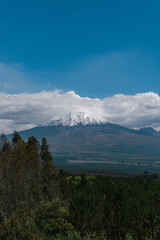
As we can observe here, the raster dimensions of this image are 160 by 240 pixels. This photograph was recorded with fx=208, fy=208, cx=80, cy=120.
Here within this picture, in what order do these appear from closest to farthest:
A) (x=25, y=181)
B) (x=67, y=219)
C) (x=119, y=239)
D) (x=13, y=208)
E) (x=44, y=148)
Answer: (x=119, y=239) → (x=67, y=219) → (x=13, y=208) → (x=25, y=181) → (x=44, y=148)

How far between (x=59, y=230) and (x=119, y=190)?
12.1m

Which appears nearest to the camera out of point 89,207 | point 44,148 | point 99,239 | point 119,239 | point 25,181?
point 99,239

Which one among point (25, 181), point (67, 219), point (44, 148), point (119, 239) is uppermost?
point (44, 148)

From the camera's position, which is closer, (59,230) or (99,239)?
(99,239)

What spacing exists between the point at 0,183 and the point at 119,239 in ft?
79.4

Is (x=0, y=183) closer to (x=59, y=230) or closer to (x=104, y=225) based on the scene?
(x=59, y=230)

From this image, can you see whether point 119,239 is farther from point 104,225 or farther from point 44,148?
point 44,148

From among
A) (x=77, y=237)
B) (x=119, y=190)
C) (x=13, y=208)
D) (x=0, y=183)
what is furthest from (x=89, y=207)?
(x=0, y=183)

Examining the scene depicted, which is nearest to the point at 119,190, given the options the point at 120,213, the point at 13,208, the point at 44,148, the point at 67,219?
the point at 120,213

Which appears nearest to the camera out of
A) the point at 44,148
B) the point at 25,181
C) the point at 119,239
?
the point at 119,239

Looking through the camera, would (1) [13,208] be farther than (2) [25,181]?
No

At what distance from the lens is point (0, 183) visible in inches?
1607

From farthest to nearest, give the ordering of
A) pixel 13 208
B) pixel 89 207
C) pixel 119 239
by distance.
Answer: pixel 13 208
pixel 89 207
pixel 119 239

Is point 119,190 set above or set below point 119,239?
above
